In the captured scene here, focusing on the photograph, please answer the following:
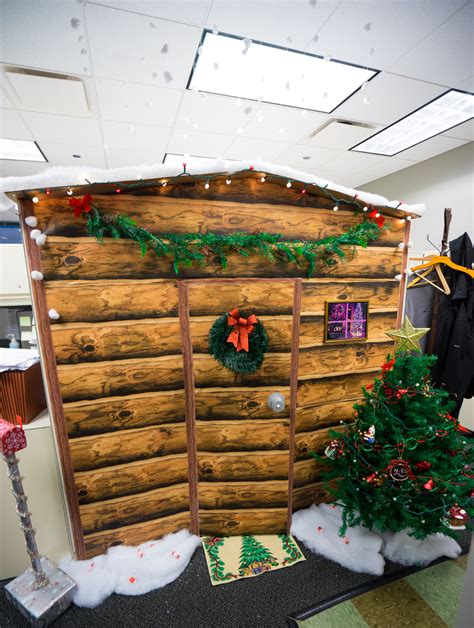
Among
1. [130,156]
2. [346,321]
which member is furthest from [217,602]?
[130,156]

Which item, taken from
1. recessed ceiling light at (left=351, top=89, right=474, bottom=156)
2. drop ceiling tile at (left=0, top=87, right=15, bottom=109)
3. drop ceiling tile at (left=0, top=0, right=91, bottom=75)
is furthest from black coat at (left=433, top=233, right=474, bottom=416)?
drop ceiling tile at (left=0, top=87, right=15, bottom=109)

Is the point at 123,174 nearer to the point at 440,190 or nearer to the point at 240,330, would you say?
the point at 240,330

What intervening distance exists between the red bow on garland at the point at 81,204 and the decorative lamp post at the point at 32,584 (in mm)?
1071

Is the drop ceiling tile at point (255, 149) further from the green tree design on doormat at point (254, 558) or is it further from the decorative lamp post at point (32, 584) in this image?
the green tree design on doormat at point (254, 558)

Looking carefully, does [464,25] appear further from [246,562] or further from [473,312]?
[246,562]

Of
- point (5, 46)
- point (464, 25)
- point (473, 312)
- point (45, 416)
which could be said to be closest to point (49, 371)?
point (45, 416)

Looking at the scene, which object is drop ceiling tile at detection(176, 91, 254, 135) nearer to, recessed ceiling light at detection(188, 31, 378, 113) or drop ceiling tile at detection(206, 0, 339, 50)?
recessed ceiling light at detection(188, 31, 378, 113)

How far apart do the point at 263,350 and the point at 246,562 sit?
1343 mm

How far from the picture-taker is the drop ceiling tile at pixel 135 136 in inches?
128

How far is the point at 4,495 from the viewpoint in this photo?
1.66 m

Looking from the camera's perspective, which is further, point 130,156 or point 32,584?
point 130,156

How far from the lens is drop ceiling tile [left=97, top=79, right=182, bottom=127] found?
2529 mm

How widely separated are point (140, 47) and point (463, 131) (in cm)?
359

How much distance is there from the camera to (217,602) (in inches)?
64.9
